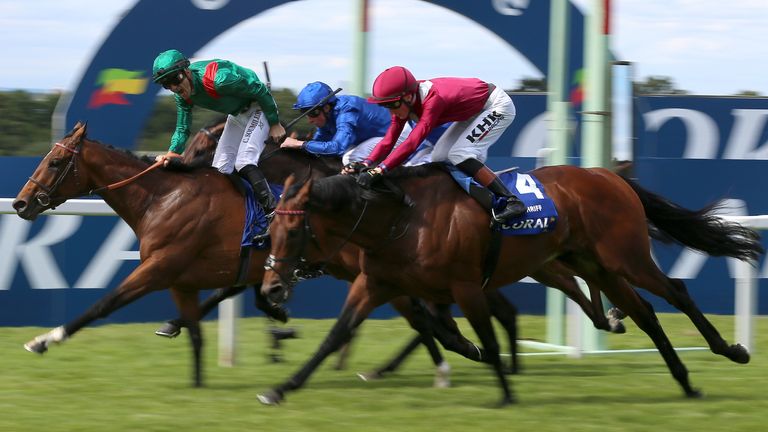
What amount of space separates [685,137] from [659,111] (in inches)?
13.4

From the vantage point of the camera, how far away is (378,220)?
6477mm

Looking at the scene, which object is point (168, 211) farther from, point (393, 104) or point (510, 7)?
point (510, 7)

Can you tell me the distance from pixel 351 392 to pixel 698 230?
2.25m

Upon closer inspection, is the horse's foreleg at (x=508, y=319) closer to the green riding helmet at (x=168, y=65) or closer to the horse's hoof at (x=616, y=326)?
the horse's hoof at (x=616, y=326)

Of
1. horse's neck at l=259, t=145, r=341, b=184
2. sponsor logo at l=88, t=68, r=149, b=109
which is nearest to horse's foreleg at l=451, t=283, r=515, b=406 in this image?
horse's neck at l=259, t=145, r=341, b=184

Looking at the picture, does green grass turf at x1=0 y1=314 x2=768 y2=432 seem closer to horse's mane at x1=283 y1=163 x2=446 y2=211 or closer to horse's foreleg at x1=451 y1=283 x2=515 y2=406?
horse's foreleg at x1=451 y1=283 x2=515 y2=406

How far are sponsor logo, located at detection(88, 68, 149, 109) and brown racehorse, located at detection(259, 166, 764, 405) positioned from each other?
5.04 metres

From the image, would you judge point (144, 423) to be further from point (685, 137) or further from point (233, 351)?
point (685, 137)

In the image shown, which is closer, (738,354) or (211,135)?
(738,354)

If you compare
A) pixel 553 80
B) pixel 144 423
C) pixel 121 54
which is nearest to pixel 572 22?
pixel 553 80

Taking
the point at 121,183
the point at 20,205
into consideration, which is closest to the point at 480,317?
the point at 121,183

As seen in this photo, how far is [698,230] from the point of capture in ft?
25.0

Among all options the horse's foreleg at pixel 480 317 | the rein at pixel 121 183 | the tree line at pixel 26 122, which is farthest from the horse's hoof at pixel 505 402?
the tree line at pixel 26 122

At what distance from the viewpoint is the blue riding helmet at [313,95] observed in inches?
310
